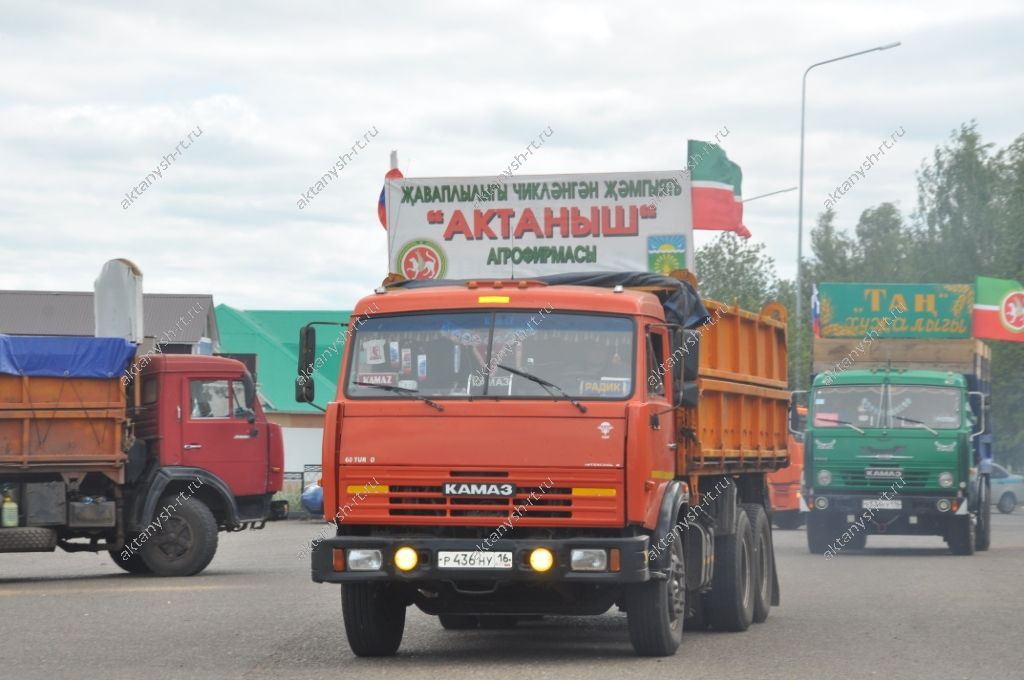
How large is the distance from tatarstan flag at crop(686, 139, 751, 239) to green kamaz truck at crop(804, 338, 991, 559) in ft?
24.1

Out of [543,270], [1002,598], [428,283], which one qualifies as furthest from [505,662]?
[1002,598]

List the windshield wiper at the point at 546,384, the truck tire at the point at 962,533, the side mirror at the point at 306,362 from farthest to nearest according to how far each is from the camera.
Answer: the truck tire at the point at 962,533
the side mirror at the point at 306,362
the windshield wiper at the point at 546,384

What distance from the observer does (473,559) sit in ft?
35.9

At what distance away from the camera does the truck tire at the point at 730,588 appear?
13844 mm

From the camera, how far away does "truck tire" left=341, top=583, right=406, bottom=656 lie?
38.1 feet

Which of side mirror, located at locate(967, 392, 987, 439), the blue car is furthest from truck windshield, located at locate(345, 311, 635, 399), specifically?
the blue car

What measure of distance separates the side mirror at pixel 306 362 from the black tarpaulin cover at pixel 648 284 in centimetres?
88

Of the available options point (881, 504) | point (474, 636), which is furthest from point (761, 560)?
point (881, 504)

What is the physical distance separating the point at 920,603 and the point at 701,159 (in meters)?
5.41

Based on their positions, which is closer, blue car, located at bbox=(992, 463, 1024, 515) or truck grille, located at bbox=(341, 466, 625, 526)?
truck grille, located at bbox=(341, 466, 625, 526)

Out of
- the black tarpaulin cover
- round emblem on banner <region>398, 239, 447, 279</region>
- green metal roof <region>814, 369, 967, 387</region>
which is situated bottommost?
green metal roof <region>814, 369, 967, 387</region>

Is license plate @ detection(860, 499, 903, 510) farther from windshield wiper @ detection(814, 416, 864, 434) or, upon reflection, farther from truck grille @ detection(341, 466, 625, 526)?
truck grille @ detection(341, 466, 625, 526)

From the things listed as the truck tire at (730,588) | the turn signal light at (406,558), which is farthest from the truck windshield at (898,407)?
the turn signal light at (406,558)

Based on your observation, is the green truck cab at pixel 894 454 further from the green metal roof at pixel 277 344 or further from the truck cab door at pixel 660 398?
the green metal roof at pixel 277 344
